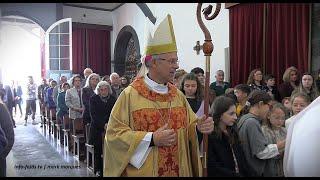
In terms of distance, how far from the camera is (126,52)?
13242 mm

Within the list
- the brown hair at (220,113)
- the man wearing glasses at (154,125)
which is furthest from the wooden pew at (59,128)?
the man wearing glasses at (154,125)

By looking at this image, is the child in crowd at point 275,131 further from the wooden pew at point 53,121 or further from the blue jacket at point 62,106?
the wooden pew at point 53,121

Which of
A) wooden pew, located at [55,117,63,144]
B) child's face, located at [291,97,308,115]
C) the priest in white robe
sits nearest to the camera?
the priest in white robe

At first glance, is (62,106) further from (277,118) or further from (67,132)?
(277,118)

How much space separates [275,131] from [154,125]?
125 centimetres

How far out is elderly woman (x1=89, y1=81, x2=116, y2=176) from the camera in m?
4.97

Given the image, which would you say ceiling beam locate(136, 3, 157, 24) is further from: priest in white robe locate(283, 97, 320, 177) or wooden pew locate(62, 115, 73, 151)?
priest in white robe locate(283, 97, 320, 177)

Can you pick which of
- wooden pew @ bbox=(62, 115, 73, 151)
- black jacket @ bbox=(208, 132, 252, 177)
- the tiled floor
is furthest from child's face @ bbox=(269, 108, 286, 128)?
wooden pew @ bbox=(62, 115, 73, 151)

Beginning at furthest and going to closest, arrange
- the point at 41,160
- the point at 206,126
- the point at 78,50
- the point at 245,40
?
the point at 78,50 → the point at 245,40 → the point at 41,160 → the point at 206,126

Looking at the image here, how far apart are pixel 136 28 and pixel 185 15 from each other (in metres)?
3.37

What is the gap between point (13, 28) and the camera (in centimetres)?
1955

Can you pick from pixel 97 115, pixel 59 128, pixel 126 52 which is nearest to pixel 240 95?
pixel 97 115

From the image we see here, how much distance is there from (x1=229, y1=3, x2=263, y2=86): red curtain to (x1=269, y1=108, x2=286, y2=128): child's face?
3958 mm

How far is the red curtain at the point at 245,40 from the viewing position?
701cm
